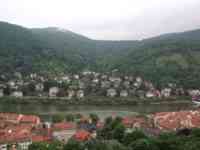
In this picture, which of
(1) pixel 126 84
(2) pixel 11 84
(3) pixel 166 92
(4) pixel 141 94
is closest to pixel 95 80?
(1) pixel 126 84

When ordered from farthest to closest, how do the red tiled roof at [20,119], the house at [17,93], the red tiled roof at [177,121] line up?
the house at [17,93] → the red tiled roof at [20,119] → the red tiled roof at [177,121]

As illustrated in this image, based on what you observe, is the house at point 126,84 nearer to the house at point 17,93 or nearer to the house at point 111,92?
the house at point 111,92

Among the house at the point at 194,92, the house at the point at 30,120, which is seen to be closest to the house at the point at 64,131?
the house at the point at 30,120

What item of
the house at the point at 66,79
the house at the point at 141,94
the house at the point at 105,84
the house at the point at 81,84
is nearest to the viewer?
the house at the point at 141,94

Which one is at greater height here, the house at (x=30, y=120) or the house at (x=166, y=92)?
the house at (x=166, y=92)

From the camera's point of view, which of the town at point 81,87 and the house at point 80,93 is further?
the town at point 81,87

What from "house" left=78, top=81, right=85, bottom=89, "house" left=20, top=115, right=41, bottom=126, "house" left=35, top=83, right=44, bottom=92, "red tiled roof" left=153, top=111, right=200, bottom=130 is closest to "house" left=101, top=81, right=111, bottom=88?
"house" left=78, top=81, right=85, bottom=89

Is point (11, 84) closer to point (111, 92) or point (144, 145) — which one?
point (111, 92)

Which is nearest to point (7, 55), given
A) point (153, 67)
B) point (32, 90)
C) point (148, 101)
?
point (32, 90)
